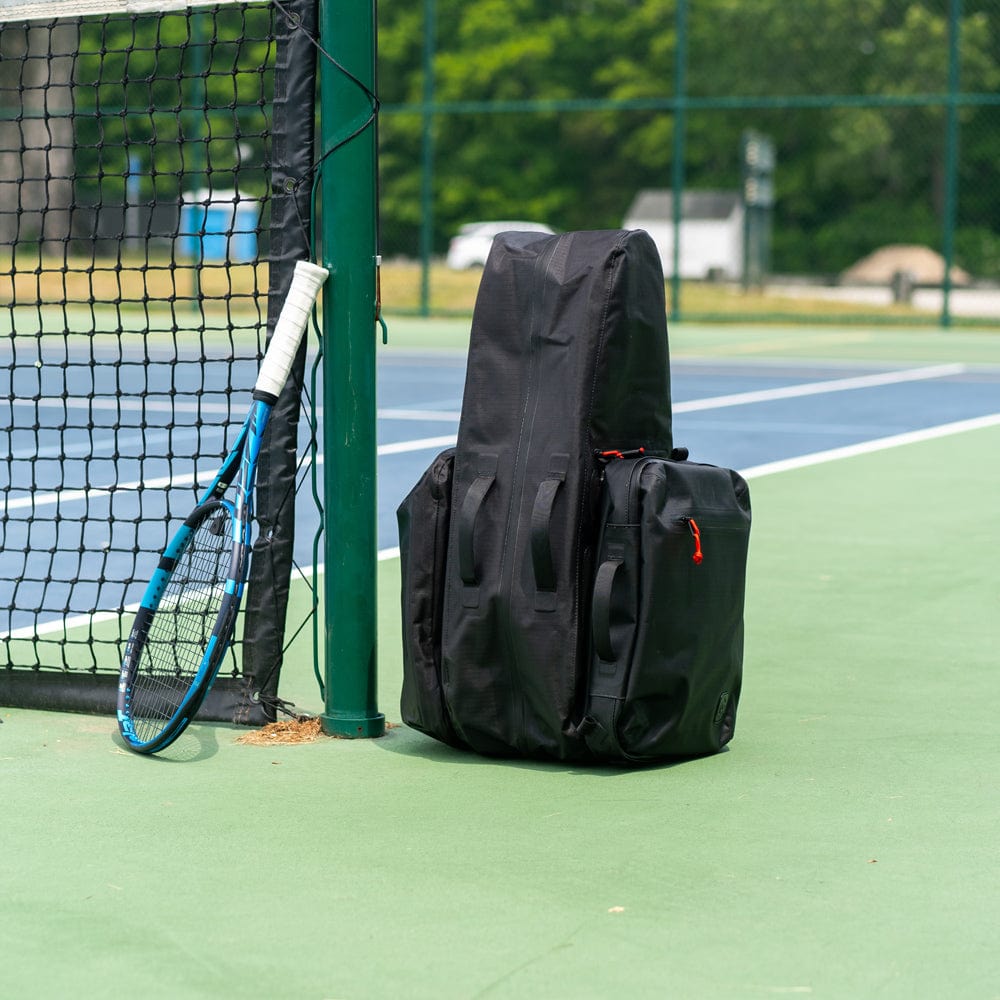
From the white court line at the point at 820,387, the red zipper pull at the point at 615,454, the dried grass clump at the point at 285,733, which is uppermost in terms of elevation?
the red zipper pull at the point at 615,454

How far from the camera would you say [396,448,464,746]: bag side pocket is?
4.08 metres

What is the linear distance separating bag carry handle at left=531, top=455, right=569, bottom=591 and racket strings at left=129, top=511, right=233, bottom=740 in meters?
0.77

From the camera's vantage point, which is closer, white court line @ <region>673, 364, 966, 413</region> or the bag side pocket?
the bag side pocket

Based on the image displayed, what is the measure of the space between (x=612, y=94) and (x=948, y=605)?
4251cm

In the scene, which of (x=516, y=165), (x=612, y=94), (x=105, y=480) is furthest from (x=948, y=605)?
(x=612, y=94)

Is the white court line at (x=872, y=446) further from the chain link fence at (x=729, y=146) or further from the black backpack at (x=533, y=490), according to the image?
the chain link fence at (x=729, y=146)

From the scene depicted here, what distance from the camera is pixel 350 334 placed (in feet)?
13.9

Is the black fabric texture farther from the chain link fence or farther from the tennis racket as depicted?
the chain link fence

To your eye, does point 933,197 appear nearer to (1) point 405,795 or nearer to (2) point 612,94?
(2) point 612,94

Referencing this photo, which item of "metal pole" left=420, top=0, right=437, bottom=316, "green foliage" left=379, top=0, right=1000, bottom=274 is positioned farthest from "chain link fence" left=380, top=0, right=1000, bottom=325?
"metal pole" left=420, top=0, right=437, bottom=316

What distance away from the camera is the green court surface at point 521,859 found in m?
2.82

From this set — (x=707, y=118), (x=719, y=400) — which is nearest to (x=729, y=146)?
(x=707, y=118)

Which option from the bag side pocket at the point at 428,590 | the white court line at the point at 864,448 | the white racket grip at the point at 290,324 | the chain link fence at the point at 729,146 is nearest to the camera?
the bag side pocket at the point at 428,590

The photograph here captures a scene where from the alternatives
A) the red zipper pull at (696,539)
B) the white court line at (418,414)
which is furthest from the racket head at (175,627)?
the white court line at (418,414)
